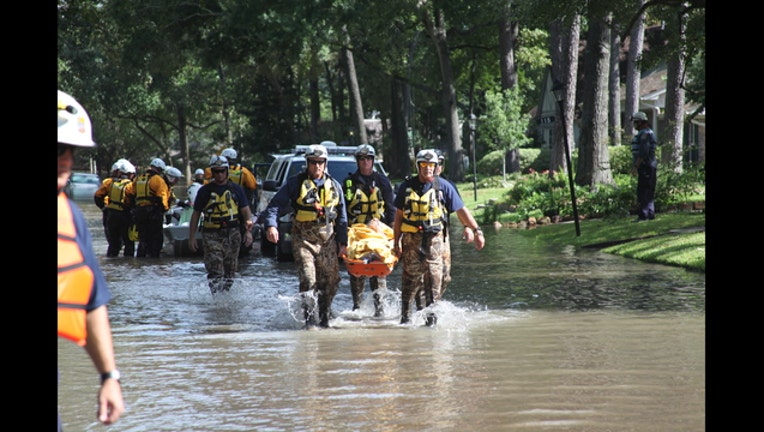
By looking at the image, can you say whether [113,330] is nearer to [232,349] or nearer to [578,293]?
[232,349]

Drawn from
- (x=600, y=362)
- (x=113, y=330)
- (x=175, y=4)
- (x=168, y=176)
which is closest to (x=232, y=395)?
(x=600, y=362)

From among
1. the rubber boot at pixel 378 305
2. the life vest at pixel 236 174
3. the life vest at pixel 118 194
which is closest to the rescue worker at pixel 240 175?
the life vest at pixel 236 174

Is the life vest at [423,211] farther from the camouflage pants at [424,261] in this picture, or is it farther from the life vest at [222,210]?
the life vest at [222,210]

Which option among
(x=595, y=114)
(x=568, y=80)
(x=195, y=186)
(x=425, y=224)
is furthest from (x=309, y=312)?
(x=568, y=80)

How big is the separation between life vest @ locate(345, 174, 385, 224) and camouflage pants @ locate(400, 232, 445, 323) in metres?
0.95

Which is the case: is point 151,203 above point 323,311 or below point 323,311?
above

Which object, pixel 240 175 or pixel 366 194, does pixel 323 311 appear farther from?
pixel 240 175

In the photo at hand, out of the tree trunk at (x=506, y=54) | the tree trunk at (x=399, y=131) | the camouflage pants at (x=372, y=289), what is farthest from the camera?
the tree trunk at (x=399, y=131)

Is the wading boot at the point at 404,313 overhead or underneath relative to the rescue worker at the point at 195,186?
underneath

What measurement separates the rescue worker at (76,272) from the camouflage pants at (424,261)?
7.51 metres

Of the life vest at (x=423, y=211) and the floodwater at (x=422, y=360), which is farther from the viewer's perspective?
the life vest at (x=423, y=211)

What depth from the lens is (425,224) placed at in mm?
11406

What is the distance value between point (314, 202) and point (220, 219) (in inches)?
90.3

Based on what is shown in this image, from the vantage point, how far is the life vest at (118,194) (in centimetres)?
2044
